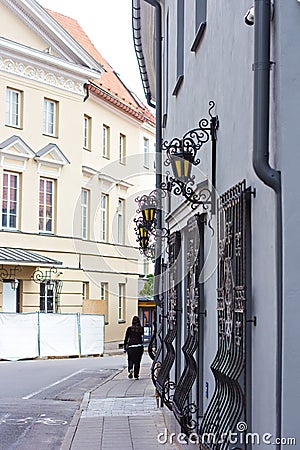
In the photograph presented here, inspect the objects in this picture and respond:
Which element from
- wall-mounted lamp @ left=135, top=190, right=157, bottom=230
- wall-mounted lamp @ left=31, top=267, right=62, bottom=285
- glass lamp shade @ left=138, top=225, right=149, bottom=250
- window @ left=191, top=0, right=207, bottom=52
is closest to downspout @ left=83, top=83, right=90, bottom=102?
wall-mounted lamp @ left=31, top=267, right=62, bottom=285

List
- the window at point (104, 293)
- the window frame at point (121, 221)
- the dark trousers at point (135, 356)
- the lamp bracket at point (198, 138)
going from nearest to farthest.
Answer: the lamp bracket at point (198, 138)
the dark trousers at point (135, 356)
the window at point (104, 293)
the window frame at point (121, 221)

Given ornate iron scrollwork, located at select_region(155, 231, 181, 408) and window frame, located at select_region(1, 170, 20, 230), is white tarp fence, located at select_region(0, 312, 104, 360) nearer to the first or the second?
window frame, located at select_region(1, 170, 20, 230)

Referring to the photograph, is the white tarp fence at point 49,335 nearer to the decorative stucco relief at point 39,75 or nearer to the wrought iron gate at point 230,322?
the decorative stucco relief at point 39,75

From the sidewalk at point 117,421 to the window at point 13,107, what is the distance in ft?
55.5

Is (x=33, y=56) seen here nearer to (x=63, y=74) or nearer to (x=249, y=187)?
(x=63, y=74)

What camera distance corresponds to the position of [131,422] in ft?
40.7

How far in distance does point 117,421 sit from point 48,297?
21.5 m

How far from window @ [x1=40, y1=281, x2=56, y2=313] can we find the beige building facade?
0.04 m

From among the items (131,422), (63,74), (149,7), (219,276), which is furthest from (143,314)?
(219,276)

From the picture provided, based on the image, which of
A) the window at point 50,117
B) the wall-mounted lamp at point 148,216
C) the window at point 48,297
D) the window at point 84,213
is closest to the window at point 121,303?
the window at point 84,213

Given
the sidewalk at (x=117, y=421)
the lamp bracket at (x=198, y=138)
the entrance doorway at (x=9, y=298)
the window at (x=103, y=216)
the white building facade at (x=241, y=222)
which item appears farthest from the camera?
the window at (x=103, y=216)

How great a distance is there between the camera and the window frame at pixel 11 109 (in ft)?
107

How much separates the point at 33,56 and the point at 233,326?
2807 centimetres

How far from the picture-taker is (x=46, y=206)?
3425 cm
